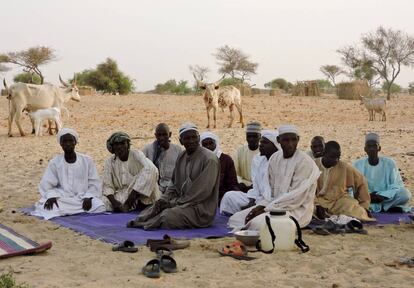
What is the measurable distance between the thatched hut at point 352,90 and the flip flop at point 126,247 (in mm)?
Result: 28417

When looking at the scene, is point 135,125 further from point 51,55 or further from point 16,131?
point 51,55

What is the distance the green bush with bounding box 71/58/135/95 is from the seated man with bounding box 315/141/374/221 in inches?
1263

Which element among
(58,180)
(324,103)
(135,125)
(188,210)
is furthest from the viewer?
(324,103)

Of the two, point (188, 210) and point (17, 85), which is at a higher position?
point (17, 85)

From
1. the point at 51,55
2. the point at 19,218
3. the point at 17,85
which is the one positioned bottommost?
the point at 19,218

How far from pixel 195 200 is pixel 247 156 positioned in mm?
1830

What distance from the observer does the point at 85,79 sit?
39688 millimetres

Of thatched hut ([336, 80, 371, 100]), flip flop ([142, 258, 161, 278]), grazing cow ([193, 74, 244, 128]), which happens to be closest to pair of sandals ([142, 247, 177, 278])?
flip flop ([142, 258, 161, 278])

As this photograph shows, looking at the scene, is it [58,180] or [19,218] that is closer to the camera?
[19,218]

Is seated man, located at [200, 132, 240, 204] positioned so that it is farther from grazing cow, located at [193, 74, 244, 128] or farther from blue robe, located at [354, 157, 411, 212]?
grazing cow, located at [193, 74, 244, 128]

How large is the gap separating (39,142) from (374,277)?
12.5m

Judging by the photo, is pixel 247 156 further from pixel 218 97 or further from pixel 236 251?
pixel 218 97

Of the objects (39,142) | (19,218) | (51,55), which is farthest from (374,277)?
(51,55)

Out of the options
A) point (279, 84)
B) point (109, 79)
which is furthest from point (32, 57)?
point (279, 84)
